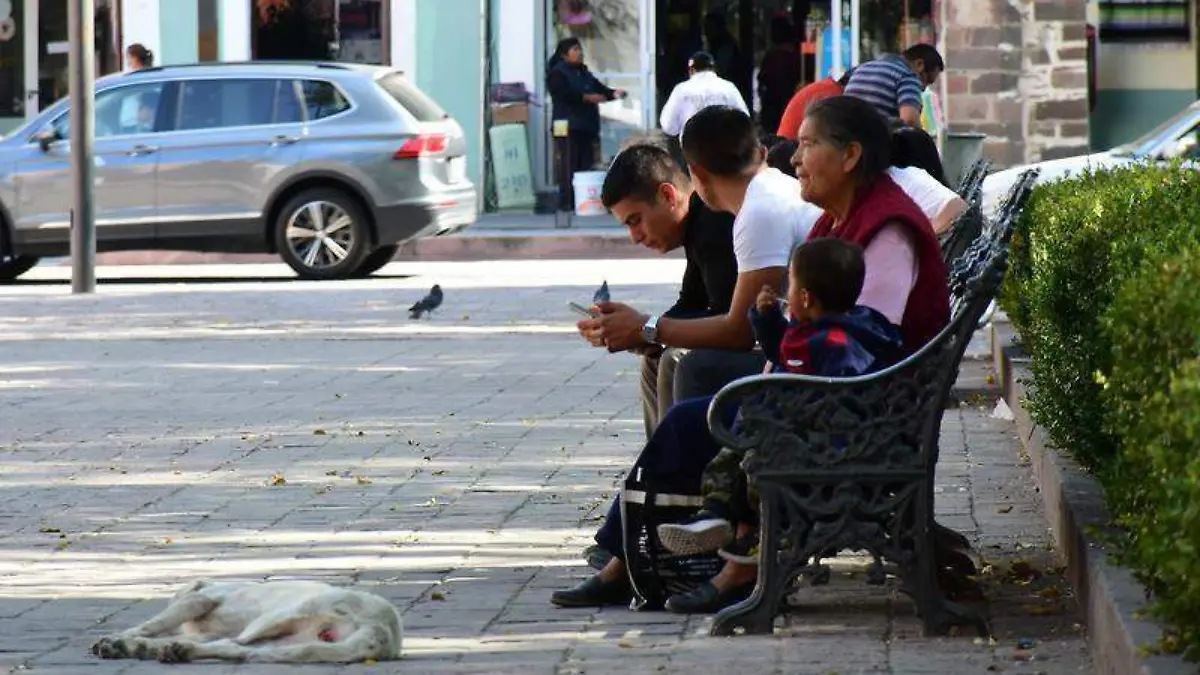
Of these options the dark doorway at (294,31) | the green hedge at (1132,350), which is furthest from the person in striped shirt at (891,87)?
the dark doorway at (294,31)

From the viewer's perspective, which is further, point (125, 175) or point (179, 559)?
point (125, 175)

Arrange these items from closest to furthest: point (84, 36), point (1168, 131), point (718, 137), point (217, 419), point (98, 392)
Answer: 1. point (718, 137)
2. point (217, 419)
3. point (98, 392)
4. point (84, 36)
5. point (1168, 131)

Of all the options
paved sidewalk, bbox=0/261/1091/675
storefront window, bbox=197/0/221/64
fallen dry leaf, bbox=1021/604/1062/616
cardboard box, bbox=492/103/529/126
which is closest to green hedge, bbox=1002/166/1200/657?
fallen dry leaf, bbox=1021/604/1062/616

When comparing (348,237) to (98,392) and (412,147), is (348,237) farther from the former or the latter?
(98,392)

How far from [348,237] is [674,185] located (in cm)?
1473

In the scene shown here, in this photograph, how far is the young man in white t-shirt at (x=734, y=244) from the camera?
7.46 m

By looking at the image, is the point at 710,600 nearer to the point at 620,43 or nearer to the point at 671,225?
the point at 671,225

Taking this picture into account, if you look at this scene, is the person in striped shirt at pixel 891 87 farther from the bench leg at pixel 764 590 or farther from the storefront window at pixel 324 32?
the storefront window at pixel 324 32

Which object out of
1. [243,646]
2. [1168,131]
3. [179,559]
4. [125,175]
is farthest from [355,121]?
[243,646]

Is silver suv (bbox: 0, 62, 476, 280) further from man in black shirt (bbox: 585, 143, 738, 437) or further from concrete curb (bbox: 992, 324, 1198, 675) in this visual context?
man in black shirt (bbox: 585, 143, 738, 437)

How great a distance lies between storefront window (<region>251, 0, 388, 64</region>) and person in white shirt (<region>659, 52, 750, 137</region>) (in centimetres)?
769

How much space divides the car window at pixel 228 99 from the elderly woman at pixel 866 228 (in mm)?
15947

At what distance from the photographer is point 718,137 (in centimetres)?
767

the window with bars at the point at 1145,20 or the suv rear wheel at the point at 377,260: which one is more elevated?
the window with bars at the point at 1145,20
